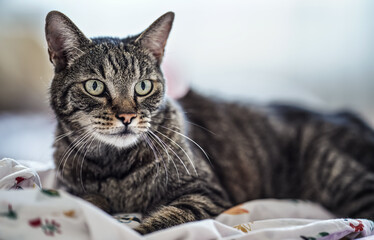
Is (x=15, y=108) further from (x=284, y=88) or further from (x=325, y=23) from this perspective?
(x=325, y=23)

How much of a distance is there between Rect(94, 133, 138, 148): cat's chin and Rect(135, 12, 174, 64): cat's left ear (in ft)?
1.21

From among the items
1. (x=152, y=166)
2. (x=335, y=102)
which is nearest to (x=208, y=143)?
(x=152, y=166)

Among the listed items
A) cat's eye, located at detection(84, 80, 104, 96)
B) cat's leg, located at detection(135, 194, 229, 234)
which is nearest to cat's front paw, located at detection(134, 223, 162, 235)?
cat's leg, located at detection(135, 194, 229, 234)

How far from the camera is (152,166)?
4.30 ft

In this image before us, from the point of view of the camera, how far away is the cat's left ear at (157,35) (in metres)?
1.29

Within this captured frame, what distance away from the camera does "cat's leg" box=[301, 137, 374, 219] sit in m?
1.49

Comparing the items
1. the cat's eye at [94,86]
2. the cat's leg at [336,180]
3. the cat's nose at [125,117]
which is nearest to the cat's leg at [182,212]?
the cat's nose at [125,117]

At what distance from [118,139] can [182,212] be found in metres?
0.33

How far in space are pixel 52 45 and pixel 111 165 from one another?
1.59 ft

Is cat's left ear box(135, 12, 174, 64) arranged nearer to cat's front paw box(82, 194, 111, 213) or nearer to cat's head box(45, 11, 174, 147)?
cat's head box(45, 11, 174, 147)

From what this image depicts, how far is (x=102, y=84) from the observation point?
1.20 metres

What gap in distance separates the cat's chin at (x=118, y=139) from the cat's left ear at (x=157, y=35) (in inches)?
14.6

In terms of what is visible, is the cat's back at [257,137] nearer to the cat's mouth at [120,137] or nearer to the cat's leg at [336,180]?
the cat's leg at [336,180]

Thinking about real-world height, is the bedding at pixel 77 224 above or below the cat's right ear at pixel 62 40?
below
